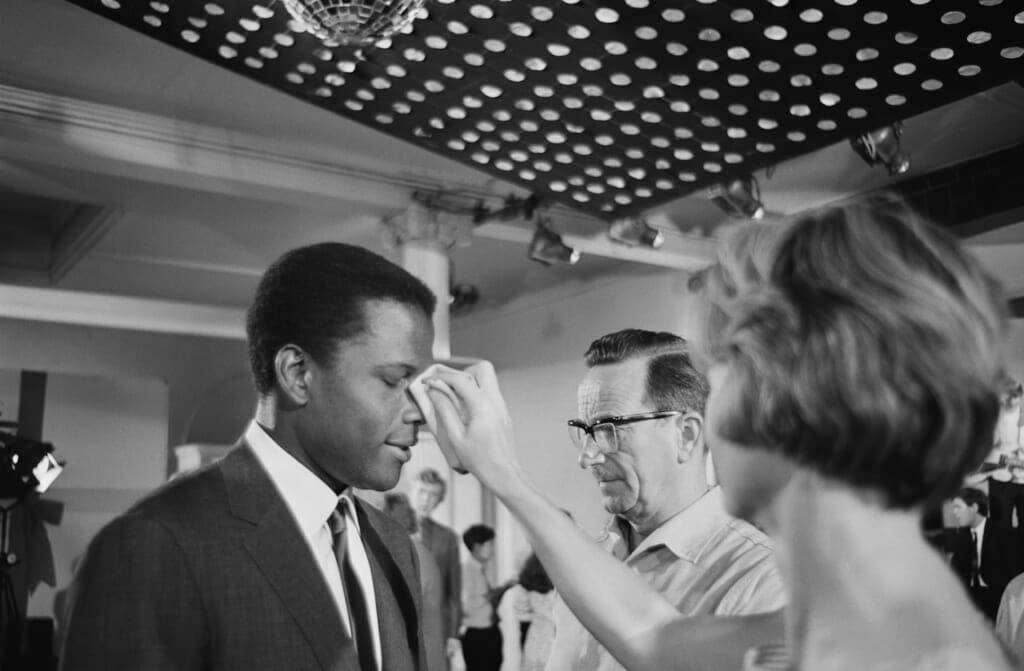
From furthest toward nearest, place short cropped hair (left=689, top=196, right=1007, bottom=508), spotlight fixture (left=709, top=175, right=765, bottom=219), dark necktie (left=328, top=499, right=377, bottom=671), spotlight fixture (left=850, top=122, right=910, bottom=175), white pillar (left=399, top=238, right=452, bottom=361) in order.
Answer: white pillar (left=399, top=238, right=452, bottom=361), spotlight fixture (left=709, top=175, right=765, bottom=219), spotlight fixture (left=850, top=122, right=910, bottom=175), dark necktie (left=328, top=499, right=377, bottom=671), short cropped hair (left=689, top=196, right=1007, bottom=508)

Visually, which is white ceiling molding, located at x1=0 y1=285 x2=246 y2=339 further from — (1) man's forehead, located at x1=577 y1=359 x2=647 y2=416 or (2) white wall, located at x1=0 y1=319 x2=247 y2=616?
(1) man's forehead, located at x1=577 y1=359 x2=647 y2=416

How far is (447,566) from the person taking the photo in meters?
6.50

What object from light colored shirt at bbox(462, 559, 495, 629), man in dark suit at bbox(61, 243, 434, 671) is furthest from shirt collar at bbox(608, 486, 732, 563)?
light colored shirt at bbox(462, 559, 495, 629)

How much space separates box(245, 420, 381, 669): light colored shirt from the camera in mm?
1399

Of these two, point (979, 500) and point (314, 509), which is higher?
point (979, 500)

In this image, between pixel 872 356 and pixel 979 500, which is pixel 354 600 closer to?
pixel 872 356

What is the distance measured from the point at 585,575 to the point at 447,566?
5522 mm

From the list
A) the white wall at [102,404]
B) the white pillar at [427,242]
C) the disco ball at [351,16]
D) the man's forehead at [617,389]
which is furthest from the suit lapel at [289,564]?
the white wall at [102,404]

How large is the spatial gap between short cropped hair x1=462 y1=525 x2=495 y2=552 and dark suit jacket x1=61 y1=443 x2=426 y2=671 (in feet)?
18.6

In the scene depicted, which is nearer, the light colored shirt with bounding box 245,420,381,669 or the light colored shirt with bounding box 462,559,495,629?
the light colored shirt with bounding box 245,420,381,669

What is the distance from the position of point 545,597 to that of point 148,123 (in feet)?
10.5

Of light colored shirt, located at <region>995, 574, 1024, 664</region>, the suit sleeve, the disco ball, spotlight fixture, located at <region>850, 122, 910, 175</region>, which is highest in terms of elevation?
spotlight fixture, located at <region>850, 122, 910, 175</region>

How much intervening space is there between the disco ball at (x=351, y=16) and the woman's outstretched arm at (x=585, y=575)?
1.67m

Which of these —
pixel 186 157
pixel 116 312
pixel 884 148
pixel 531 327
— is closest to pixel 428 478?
pixel 116 312
